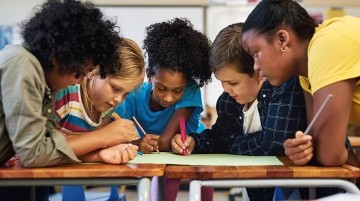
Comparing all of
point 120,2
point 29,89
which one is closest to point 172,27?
point 29,89

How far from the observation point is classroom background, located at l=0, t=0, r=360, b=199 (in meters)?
4.00

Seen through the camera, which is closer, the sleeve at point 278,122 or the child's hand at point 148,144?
the sleeve at point 278,122

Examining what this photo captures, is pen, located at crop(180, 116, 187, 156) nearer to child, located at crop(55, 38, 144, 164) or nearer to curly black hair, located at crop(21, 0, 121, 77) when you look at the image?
child, located at crop(55, 38, 144, 164)

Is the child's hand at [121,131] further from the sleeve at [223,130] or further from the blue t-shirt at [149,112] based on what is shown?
the blue t-shirt at [149,112]

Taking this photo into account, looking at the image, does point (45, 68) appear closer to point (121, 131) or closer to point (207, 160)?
point (121, 131)

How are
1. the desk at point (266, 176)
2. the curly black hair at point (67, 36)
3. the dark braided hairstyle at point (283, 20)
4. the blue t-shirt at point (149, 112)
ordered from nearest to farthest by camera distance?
the desk at point (266, 176) → the curly black hair at point (67, 36) → the dark braided hairstyle at point (283, 20) → the blue t-shirt at point (149, 112)

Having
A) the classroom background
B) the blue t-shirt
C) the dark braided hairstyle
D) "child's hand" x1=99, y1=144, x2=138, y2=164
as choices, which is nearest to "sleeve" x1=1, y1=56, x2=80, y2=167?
"child's hand" x1=99, y1=144, x2=138, y2=164

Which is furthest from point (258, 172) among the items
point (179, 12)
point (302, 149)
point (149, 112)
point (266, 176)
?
point (179, 12)

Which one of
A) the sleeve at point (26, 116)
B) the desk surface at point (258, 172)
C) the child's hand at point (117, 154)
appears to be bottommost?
the desk surface at point (258, 172)

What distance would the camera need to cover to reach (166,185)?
1416 mm

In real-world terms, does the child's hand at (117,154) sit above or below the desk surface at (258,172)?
above

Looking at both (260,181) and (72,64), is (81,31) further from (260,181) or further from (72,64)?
(260,181)

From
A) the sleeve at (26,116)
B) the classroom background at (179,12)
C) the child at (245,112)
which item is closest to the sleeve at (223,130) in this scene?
the child at (245,112)

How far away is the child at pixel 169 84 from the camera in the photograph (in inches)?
60.4
